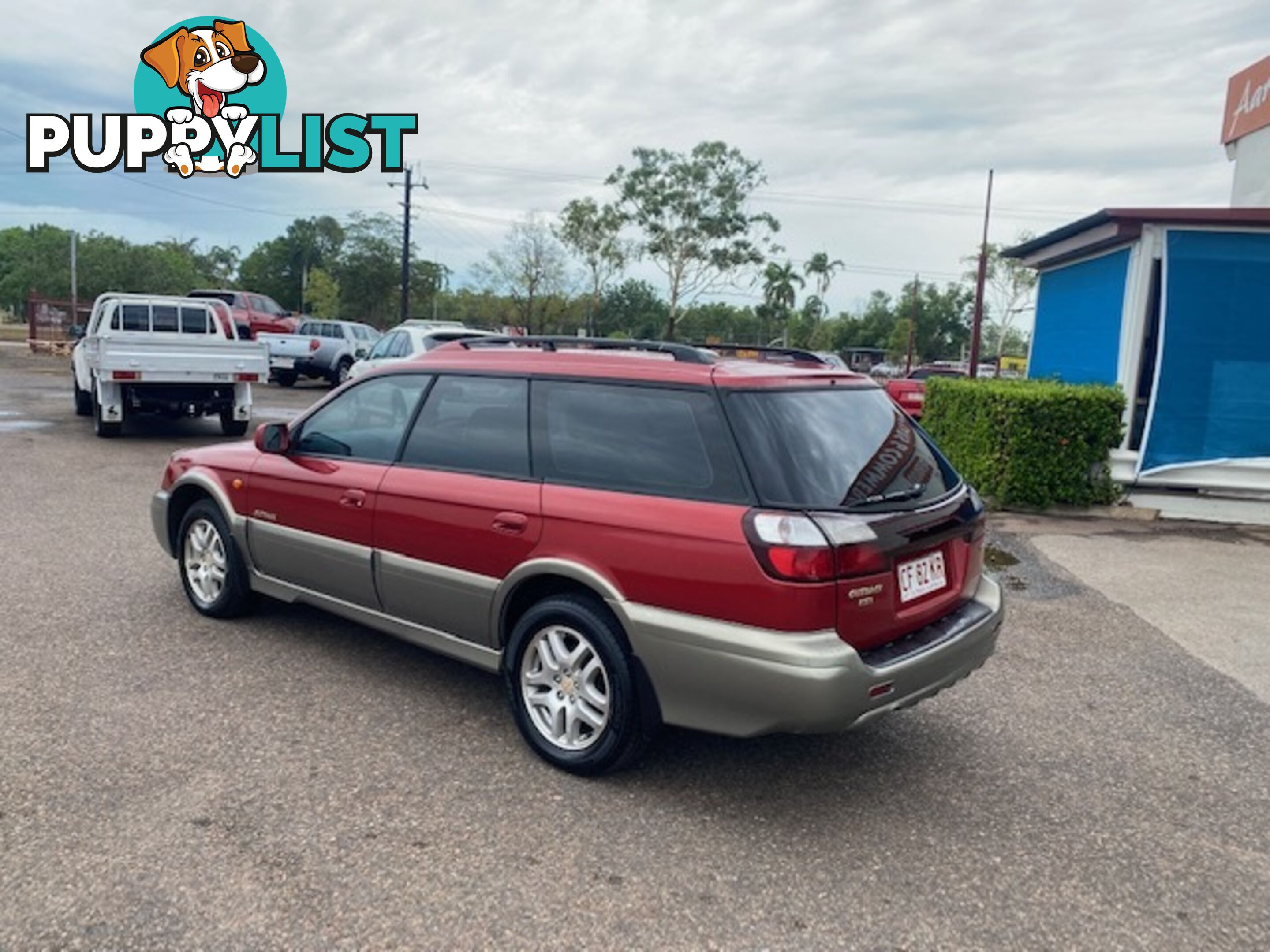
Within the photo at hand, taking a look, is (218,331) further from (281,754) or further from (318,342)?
(281,754)

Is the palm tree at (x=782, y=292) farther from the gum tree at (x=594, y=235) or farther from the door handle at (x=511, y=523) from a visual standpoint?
the door handle at (x=511, y=523)

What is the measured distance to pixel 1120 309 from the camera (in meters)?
10.2

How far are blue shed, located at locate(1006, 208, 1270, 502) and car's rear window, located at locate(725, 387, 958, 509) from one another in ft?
23.4

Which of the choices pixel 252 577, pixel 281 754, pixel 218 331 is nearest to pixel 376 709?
pixel 281 754

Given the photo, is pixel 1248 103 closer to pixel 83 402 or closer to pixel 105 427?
pixel 105 427

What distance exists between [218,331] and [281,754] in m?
11.7

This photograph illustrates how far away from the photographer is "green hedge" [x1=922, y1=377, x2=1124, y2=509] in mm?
9297

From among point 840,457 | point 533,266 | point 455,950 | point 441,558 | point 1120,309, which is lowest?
point 455,950

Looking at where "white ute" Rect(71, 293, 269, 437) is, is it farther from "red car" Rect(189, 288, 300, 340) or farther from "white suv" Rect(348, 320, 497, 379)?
"red car" Rect(189, 288, 300, 340)

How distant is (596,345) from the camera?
4141 millimetres

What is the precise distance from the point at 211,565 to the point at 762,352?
10.9 ft

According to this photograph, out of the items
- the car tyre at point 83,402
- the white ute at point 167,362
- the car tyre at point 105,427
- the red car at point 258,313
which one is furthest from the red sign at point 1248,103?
the red car at point 258,313

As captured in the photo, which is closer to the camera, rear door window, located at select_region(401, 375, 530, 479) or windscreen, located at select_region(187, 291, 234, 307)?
rear door window, located at select_region(401, 375, 530, 479)

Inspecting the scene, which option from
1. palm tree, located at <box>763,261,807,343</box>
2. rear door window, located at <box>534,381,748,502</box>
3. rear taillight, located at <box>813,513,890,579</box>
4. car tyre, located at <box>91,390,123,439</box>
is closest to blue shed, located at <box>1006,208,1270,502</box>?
rear taillight, located at <box>813,513,890,579</box>
